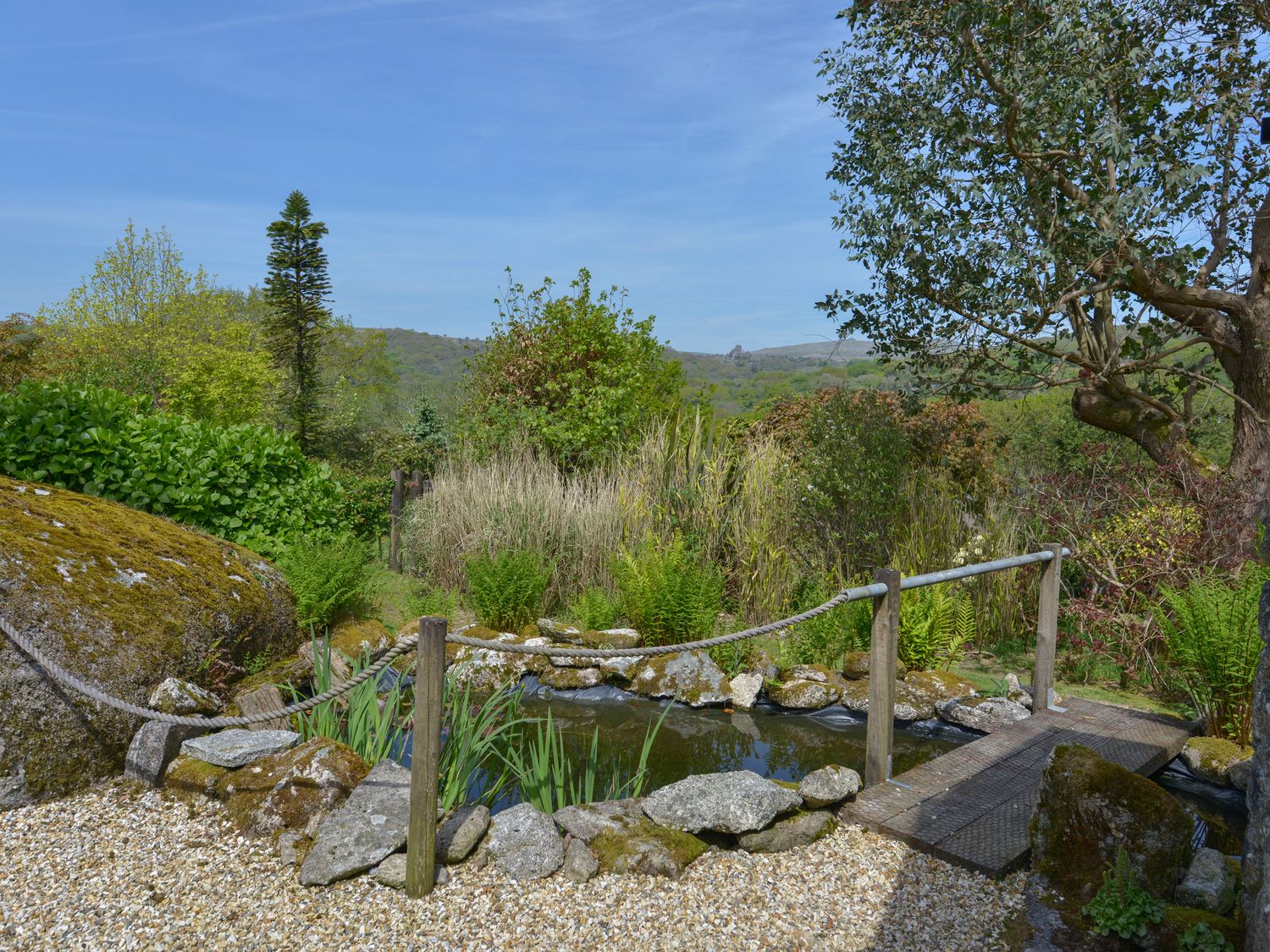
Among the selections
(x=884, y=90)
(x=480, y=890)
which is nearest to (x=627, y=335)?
(x=884, y=90)

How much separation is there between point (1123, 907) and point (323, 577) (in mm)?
5380

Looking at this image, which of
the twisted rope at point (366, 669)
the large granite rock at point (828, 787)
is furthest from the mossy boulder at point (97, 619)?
the large granite rock at point (828, 787)

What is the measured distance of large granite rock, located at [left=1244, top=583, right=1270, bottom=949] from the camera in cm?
206

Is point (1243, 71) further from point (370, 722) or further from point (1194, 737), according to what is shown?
point (370, 722)

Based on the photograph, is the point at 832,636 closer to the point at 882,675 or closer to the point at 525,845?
the point at 882,675

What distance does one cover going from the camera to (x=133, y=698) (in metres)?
4.14

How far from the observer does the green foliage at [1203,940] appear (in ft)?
8.14

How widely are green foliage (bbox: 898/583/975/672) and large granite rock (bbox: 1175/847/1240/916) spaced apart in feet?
9.95

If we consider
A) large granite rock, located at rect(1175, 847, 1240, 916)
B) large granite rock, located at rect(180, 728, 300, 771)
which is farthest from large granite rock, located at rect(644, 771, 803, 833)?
large granite rock, located at rect(180, 728, 300, 771)

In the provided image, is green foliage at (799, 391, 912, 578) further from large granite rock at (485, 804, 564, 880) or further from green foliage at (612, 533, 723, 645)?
large granite rock at (485, 804, 564, 880)

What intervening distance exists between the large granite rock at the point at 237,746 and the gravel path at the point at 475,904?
14.6 inches

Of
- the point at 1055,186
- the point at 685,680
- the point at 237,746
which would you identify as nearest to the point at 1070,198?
the point at 1055,186

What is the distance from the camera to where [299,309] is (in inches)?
738

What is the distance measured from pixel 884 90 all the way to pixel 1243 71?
289cm
